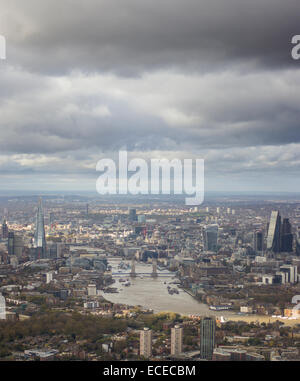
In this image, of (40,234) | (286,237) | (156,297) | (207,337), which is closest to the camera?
(207,337)

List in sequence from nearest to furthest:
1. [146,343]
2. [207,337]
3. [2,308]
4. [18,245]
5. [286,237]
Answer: [146,343] < [207,337] < [2,308] < [286,237] < [18,245]

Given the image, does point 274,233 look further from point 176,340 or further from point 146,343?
point 146,343

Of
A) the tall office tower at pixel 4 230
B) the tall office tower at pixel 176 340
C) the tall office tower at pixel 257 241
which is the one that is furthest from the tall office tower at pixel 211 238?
the tall office tower at pixel 176 340

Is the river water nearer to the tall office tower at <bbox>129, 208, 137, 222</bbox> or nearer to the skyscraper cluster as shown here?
the tall office tower at <bbox>129, 208, 137, 222</bbox>

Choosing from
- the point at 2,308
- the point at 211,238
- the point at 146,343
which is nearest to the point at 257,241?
the point at 211,238
